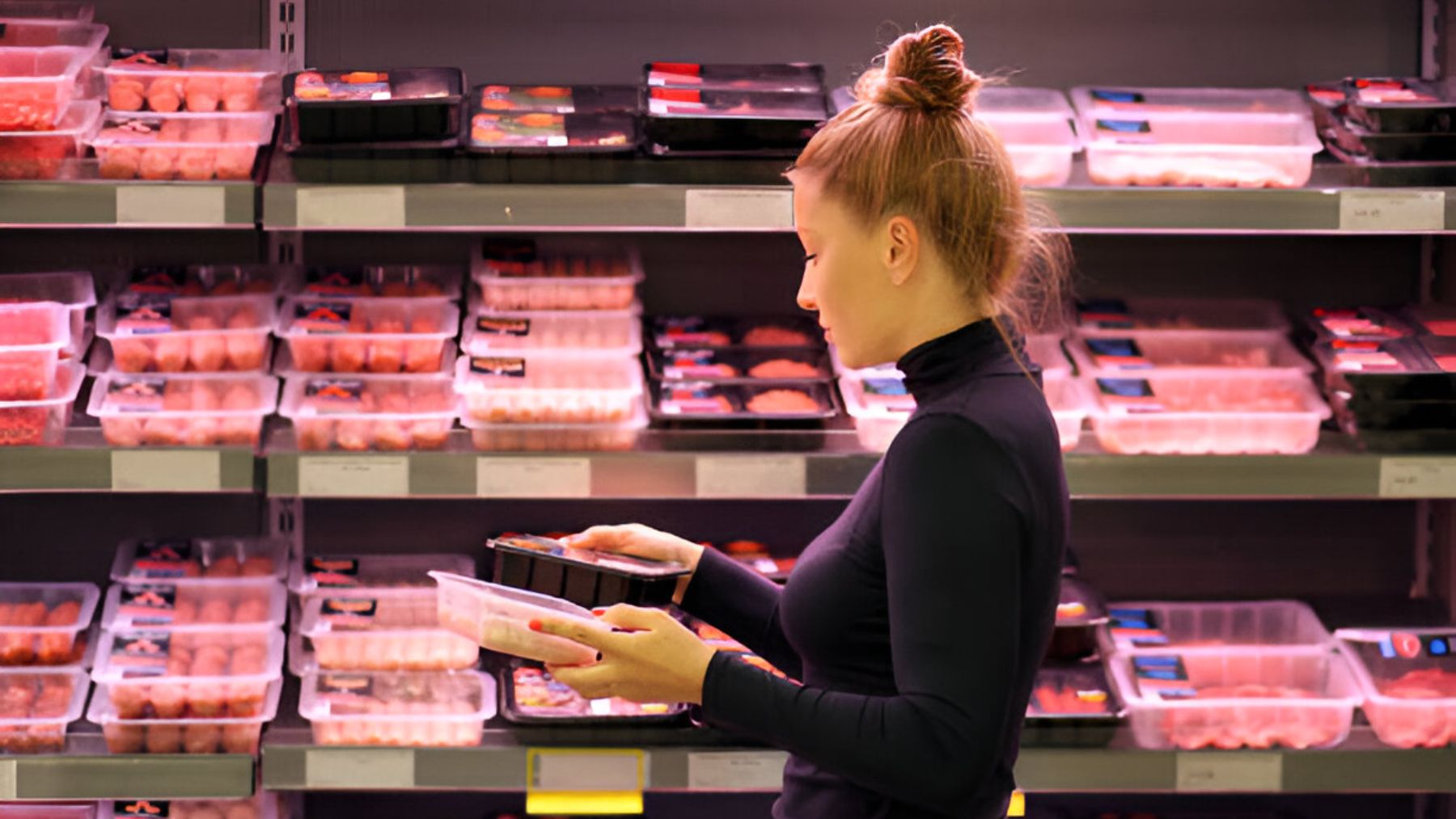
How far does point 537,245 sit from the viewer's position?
3.09 m

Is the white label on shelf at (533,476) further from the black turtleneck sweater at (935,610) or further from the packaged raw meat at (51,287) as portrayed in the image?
the black turtleneck sweater at (935,610)

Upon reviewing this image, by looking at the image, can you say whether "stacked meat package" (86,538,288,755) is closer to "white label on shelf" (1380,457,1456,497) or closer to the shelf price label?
the shelf price label

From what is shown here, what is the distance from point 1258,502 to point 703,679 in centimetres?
211

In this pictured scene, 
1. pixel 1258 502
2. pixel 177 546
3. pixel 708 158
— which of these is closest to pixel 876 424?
pixel 708 158

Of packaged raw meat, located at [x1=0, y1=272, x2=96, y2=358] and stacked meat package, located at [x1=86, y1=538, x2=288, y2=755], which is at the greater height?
packaged raw meat, located at [x1=0, y1=272, x2=96, y2=358]

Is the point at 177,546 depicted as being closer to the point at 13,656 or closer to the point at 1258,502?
the point at 13,656

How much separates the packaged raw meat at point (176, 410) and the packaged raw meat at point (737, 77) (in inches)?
33.4

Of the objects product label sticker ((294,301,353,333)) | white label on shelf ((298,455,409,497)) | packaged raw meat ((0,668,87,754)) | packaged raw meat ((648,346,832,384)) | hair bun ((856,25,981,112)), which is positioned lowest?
packaged raw meat ((0,668,87,754))

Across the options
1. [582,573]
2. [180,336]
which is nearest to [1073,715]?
[582,573]

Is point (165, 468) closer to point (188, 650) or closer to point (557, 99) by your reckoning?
point (188, 650)

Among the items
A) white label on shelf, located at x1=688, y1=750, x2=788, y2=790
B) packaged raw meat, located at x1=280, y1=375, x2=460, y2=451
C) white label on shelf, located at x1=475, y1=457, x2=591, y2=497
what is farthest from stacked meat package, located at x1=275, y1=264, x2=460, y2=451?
white label on shelf, located at x1=688, y1=750, x2=788, y2=790

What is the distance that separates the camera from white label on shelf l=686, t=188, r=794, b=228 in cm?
266

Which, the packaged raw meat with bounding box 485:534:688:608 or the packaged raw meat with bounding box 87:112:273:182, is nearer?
the packaged raw meat with bounding box 485:534:688:608

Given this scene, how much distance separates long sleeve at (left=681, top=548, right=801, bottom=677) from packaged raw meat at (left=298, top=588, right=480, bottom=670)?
1093 mm
